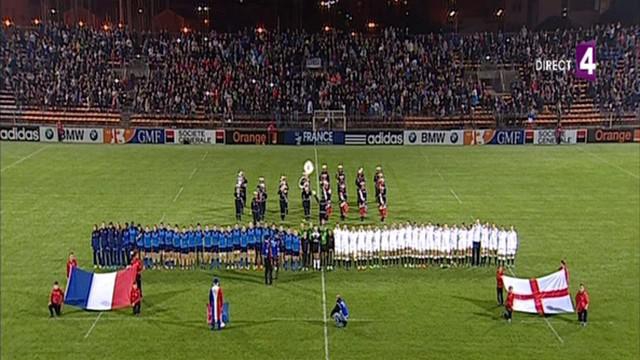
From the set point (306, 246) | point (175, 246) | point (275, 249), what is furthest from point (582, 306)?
point (175, 246)

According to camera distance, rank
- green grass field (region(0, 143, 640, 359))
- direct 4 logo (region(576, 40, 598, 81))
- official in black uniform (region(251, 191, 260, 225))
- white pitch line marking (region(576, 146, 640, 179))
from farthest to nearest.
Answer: direct 4 logo (region(576, 40, 598, 81)), white pitch line marking (region(576, 146, 640, 179)), official in black uniform (region(251, 191, 260, 225)), green grass field (region(0, 143, 640, 359))

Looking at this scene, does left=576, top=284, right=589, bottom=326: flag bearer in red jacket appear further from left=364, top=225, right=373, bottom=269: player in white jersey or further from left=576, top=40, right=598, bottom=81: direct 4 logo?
left=576, top=40, right=598, bottom=81: direct 4 logo

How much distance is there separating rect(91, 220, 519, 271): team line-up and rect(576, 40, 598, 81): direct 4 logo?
873 inches

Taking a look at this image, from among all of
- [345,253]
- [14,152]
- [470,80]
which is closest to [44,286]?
[345,253]

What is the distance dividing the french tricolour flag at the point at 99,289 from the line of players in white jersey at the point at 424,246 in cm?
464

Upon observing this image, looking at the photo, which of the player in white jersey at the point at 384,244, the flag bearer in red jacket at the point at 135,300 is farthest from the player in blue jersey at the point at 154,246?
the player in white jersey at the point at 384,244

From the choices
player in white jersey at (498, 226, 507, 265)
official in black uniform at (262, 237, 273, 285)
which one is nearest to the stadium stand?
player in white jersey at (498, 226, 507, 265)

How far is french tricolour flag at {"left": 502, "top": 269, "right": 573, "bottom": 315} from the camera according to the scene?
589 inches

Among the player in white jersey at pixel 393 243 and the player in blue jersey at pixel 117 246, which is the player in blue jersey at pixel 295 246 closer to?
the player in white jersey at pixel 393 243

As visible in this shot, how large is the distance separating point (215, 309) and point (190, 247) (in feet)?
11.4

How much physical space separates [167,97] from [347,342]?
24.0m

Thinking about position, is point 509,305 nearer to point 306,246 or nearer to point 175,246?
point 306,246

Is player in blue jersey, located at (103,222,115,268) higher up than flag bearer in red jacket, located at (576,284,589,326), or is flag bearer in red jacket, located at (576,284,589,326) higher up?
player in blue jersey, located at (103,222,115,268)

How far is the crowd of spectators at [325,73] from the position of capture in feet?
114
